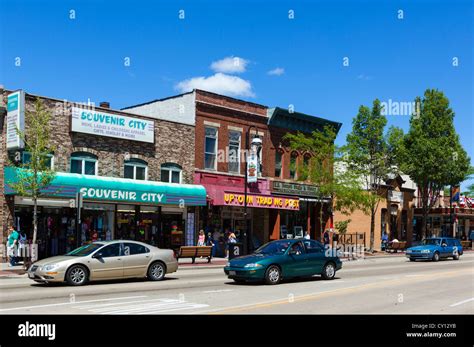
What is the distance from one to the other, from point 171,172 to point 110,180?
5.15 meters

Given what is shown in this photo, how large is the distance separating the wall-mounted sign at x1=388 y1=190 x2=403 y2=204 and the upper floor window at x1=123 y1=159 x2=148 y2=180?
27237mm

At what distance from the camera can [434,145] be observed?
153 feet

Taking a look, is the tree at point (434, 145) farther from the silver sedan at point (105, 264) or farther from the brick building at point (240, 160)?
the silver sedan at point (105, 264)

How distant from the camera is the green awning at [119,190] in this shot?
25.2 m

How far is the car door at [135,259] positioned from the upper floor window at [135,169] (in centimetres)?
1164

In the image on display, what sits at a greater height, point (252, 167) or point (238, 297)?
point (252, 167)

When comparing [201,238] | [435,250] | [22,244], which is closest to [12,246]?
[22,244]

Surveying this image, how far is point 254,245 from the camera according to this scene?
37031 millimetres

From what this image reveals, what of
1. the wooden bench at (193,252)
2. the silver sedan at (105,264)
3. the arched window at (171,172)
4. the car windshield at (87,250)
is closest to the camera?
the silver sedan at (105,264)

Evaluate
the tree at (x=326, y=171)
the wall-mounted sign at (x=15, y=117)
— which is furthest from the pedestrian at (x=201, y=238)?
the wall-mounted sign at (x=15, y=117)

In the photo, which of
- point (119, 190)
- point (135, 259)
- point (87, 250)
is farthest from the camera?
point (119, 190)

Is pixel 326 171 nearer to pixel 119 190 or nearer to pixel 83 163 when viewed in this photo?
pixel 119 190
